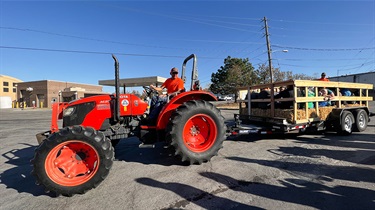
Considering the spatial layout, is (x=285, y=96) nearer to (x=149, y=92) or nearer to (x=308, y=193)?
(x=308, y=193)

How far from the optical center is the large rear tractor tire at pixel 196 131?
360cm

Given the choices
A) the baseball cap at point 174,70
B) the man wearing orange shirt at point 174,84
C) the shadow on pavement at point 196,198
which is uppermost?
the baseball cap at point 174,70

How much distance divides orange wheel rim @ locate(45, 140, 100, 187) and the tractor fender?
1314mm

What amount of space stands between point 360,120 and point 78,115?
7.82 m

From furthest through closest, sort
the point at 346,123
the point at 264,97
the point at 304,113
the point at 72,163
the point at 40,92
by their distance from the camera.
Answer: the point at 40,92 < the point at 346,123 < the point at 264,97 < the point at 304,113 < the point at 72,163

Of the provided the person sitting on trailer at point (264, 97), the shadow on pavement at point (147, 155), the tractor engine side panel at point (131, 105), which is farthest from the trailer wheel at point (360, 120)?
the tractor engine side panel at point (131, 105)

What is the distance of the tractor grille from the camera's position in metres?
3.68

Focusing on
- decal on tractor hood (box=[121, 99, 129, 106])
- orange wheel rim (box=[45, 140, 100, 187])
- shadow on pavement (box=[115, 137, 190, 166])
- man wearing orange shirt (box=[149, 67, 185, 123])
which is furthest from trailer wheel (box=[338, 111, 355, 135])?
orange wheel rim (box=[45, 140, 100, 187])

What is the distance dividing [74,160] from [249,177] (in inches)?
105

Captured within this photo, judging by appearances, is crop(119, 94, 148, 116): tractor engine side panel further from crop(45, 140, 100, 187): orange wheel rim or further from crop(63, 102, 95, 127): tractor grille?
crop(45, 140, 100, 187): orange wheel rim

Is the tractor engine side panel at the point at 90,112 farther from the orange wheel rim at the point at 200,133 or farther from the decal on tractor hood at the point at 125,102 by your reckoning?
the orange wheel rim at the point at 200,133

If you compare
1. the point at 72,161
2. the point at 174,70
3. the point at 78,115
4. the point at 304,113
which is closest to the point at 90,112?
the point at 78,115

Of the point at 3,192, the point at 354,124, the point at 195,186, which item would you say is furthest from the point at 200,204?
the point at 354,124

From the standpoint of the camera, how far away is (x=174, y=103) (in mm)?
4113
